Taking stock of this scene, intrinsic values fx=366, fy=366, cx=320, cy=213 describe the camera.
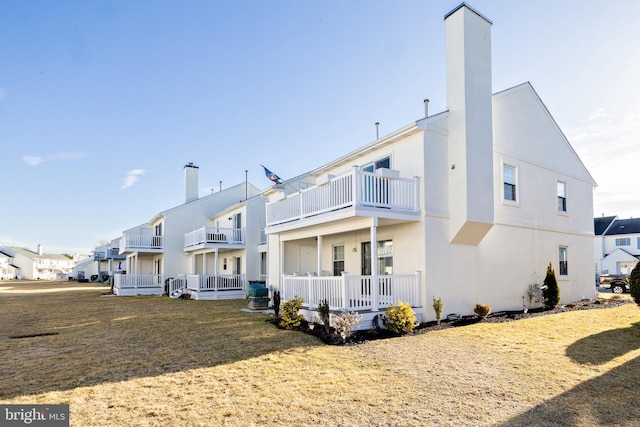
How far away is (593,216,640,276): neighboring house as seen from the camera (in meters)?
43.1

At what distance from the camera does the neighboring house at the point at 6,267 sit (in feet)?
228

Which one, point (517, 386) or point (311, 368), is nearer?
point (517, 386)

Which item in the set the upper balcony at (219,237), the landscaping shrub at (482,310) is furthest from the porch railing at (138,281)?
the landscaping shrub at (482,310)

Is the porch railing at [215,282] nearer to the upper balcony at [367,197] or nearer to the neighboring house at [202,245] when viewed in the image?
the neighboring house at [202,245]

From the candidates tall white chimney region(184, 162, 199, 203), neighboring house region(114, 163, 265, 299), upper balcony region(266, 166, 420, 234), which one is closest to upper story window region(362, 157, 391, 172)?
upper balcony region(266, 166, 420, 234)

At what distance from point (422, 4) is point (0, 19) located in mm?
12934

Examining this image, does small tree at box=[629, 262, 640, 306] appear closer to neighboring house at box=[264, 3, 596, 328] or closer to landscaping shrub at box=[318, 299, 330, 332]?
neighboring house at box=[264, 3, 596, 328]

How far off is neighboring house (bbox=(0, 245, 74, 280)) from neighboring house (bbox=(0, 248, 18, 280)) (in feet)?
1.68

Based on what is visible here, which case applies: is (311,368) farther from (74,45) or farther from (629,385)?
(74,45)

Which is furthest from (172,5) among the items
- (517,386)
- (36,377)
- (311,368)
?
(517,386)

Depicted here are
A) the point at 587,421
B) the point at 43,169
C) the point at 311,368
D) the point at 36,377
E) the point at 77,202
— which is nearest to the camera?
the point at 587,421

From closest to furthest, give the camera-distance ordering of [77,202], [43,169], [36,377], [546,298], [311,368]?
[36,377] < [311,368] < [546,298] < [43,169] < [77,202]

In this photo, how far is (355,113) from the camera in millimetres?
17312

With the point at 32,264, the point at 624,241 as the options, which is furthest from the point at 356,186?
the point at 32,264
